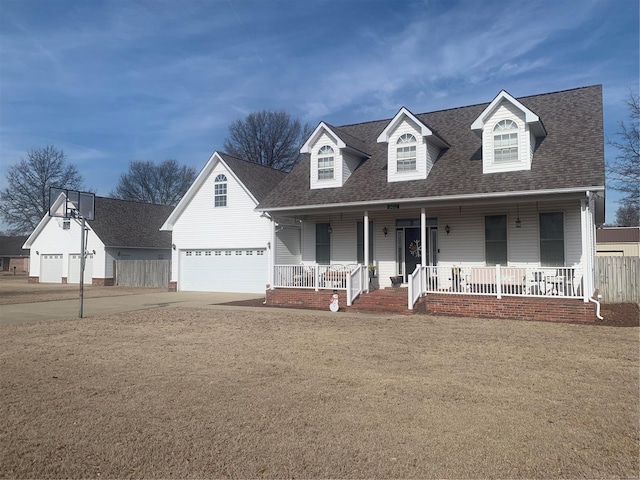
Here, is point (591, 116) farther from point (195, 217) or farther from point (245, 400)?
point (195, 217)

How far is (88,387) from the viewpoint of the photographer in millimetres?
6586

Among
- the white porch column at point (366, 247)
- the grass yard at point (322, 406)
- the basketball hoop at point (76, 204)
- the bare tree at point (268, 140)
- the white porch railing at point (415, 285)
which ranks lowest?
the grass yard at point (322, 406)

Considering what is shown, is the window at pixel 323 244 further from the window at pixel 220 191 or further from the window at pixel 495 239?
the window at pixel 220 191

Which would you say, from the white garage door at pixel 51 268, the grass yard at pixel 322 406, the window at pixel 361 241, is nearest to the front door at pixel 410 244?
the window at pixel 361 241

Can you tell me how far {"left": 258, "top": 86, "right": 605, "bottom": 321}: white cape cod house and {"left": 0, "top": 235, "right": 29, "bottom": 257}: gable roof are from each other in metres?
56.6

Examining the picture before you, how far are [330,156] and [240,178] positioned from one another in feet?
20.7

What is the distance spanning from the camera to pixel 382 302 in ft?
50.2

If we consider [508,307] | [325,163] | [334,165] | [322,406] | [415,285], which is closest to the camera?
[322,406]

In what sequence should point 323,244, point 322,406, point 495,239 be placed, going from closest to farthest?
point 322,406 → point 495,239 → point 323,244

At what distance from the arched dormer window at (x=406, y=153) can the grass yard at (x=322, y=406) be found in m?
7.55

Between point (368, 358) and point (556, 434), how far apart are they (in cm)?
386

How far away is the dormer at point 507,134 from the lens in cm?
1479

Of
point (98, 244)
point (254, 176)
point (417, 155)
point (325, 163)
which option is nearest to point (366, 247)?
point (417, 155)

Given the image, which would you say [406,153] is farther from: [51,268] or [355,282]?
[51,268]
